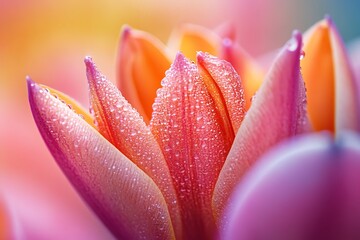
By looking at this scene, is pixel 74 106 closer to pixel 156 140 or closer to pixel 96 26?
pixel 156 140

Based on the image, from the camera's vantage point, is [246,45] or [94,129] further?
[246,45]

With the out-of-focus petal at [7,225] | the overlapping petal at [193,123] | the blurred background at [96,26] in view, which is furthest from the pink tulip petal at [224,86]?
the blurred background at [96,26]

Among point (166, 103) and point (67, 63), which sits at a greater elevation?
point (67, 63)

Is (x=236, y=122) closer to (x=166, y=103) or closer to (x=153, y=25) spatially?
(x=166, y=103)

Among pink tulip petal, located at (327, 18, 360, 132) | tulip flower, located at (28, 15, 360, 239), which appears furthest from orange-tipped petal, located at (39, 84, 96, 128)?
pink tulip petal, located at (327, 18, 360, 132)

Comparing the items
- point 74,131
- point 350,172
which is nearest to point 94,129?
point 74,131

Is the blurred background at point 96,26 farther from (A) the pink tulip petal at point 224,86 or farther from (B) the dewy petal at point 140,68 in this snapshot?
(A) the pink tulip petal at point 224,86
